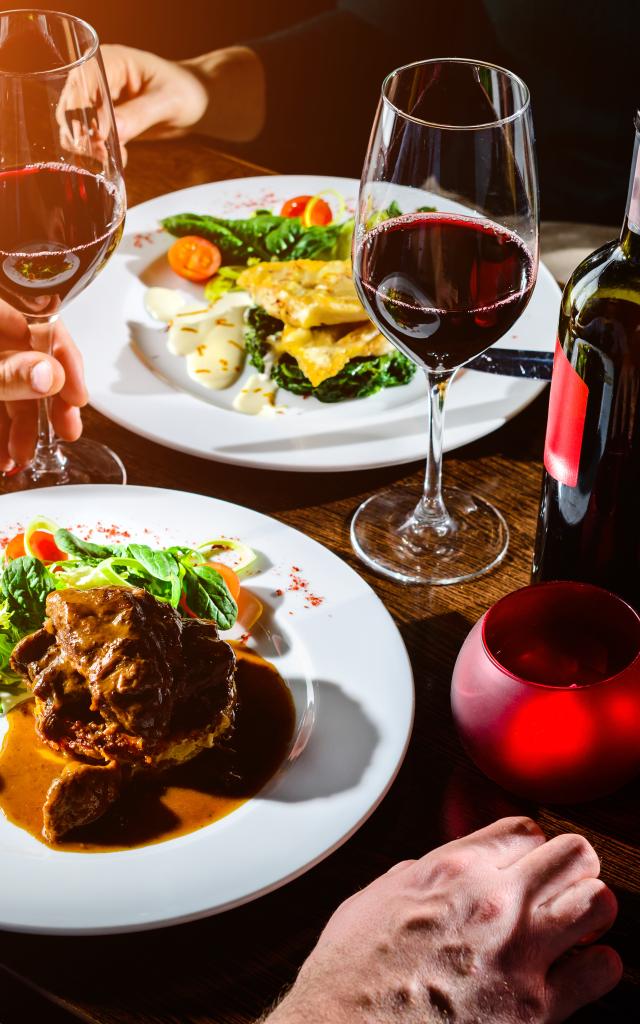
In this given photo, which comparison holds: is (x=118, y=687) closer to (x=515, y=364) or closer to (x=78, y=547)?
(x=78, y=547)

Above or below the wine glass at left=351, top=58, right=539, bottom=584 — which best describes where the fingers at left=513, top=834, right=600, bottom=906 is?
below

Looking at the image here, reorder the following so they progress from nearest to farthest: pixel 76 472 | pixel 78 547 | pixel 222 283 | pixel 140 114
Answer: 1. pixel 78 547
2. pixel 76 472
3. pixel 222 283
4. pixel 140 114

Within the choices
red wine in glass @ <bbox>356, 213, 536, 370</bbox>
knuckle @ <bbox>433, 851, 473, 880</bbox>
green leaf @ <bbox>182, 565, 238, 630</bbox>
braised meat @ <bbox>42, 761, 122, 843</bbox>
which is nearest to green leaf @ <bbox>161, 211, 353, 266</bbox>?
red wine in glass @ <bbox>356, 213, 536, 370</bbox>

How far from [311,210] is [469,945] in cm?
162

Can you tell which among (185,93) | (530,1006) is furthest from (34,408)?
(185,93)

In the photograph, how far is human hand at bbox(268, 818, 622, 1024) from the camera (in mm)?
903

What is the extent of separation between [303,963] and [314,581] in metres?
0.50

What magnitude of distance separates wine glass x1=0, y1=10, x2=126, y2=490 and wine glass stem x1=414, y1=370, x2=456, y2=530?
50 cm

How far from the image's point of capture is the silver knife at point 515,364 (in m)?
1.65

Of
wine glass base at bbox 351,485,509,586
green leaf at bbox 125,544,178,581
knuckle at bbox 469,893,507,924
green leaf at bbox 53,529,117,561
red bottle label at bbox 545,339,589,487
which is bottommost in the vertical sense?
wine glass base at bbox 351,485,509,586

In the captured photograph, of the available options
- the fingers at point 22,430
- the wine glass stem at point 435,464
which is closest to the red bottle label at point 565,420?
the wine glass stem at point 435,464

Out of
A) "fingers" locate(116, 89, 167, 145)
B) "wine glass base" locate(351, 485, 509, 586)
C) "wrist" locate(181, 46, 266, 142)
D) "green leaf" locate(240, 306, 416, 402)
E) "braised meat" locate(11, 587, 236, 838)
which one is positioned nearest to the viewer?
"braised meat" locate(11, 587, 236, 838)

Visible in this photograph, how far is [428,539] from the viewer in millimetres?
1493

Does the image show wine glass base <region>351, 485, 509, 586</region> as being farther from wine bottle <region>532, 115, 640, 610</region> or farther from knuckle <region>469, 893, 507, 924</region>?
knuckle <region>469, 893, 507, 924</region>
